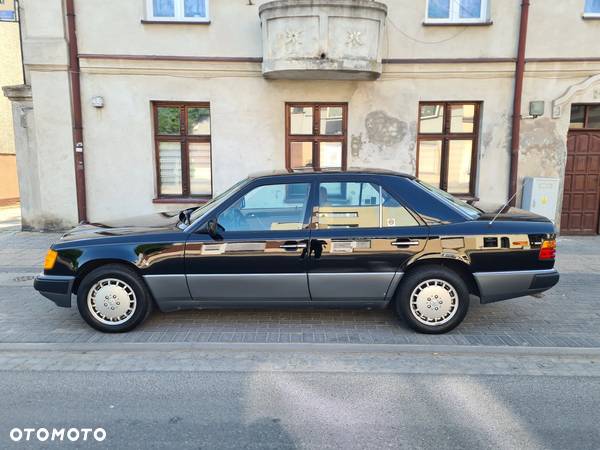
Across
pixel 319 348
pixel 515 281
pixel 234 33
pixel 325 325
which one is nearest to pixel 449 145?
pixel 234 33

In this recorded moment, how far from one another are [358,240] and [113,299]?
→ 101 inches

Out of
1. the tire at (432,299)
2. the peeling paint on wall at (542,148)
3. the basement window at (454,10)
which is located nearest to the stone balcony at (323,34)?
the basement window at (454,10)

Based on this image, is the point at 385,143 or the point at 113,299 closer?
the point at 113,299

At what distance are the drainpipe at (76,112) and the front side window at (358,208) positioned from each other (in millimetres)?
6894

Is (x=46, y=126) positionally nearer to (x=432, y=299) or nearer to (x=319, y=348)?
(x=319, y=348)

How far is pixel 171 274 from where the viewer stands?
4223mm

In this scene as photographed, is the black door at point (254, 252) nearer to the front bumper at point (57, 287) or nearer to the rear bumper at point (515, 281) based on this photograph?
the front bumper at point (57, 287)

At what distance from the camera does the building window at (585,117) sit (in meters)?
9.16

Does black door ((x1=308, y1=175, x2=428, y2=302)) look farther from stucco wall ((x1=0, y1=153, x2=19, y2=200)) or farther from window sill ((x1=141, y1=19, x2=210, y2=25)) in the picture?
stucco wall ((x1=0, y1=153, x2=19, y2=200))

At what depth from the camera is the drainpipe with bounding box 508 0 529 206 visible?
28.3 feet

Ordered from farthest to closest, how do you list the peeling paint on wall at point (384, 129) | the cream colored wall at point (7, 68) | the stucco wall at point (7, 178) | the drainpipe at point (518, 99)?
the cream colored wall at point (7, 68), the stucco wall at point (7, 178), the peeling paint on wall at point (384, 129), the drainpipe at point (518, 99)

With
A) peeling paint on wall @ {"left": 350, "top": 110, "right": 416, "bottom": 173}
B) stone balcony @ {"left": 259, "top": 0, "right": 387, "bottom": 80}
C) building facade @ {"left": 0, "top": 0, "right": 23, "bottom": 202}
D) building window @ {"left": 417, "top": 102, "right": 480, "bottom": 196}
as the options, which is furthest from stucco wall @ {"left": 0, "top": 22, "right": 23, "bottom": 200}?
building window @ {"left": 417, "top": 102, "right": 480, "bottom": 196}

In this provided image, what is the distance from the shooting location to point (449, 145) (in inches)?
370

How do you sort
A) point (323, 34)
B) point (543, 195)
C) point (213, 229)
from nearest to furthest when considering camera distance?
1. point (213, 229)
2. point (323, 34)
3. point (543, 195)
